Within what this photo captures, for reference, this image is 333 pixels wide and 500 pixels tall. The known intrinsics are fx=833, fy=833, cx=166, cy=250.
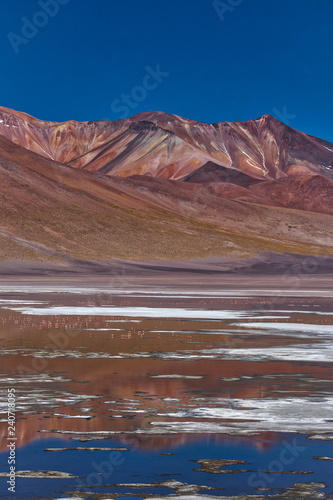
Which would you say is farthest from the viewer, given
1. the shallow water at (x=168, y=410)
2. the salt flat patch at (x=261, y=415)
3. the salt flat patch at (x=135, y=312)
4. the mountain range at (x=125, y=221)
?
the mountain range at (x=125, y=221)

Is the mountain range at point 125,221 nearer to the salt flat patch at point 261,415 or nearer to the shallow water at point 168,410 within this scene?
the shallow water at point 168,410

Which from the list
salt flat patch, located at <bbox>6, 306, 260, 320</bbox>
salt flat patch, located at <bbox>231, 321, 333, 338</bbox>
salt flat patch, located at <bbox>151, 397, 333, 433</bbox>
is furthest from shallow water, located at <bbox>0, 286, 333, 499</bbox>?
salt flat patch, located at <bbox>6, 306, 260, 320</bbox>

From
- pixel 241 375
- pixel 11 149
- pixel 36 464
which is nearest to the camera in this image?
pixel 36 464

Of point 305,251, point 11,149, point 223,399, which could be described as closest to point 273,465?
point 223,399

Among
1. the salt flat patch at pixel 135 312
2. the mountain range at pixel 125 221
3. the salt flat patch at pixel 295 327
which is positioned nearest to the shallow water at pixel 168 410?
the salt flat patch at pixel 295 327

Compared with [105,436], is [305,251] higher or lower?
Answer: higher

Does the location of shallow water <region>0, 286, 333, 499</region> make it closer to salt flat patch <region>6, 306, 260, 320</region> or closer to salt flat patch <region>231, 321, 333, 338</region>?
salt flat patch <region>231, 321, 333, 338</region>

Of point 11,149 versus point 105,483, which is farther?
point 11,149

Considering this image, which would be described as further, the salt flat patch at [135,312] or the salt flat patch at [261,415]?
the salt flat patch at [135,312]

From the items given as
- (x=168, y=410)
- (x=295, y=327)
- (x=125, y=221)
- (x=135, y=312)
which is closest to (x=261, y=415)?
(x=168, y=410)

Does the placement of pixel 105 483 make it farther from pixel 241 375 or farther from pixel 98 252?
pixel 98 252
